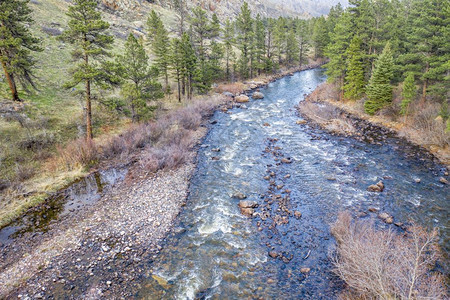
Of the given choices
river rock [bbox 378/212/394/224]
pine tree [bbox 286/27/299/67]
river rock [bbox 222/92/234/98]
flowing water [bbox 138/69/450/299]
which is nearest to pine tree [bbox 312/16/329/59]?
pine tree [bbox 286/27/299/67]

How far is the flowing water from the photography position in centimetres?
964

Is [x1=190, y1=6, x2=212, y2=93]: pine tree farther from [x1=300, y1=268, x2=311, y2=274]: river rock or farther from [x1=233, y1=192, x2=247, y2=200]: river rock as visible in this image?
[x1=300, y1=268, x2=311, y2=274]: river rock

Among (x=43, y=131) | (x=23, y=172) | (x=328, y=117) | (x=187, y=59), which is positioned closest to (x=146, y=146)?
(x=43, y=131)

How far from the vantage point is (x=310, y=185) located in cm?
1614

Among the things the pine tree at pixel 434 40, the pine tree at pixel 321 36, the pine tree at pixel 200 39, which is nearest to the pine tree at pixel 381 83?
the pine tree at pixel 434 40

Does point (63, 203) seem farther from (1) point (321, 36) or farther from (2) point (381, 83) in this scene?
(1) point (321, 36)

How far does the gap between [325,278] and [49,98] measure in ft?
98.9

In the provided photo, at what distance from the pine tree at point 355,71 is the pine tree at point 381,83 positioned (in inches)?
129

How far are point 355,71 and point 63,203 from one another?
3262cm

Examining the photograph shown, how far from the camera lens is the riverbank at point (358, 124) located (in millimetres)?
20188

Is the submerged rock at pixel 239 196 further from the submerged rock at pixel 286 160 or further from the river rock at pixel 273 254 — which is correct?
the submerged rock at pixel 286 160

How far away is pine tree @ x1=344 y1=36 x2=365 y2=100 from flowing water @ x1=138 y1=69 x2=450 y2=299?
10.2 metres

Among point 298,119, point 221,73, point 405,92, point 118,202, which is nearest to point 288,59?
point 221,73

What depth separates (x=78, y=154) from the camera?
1867 centimetres
